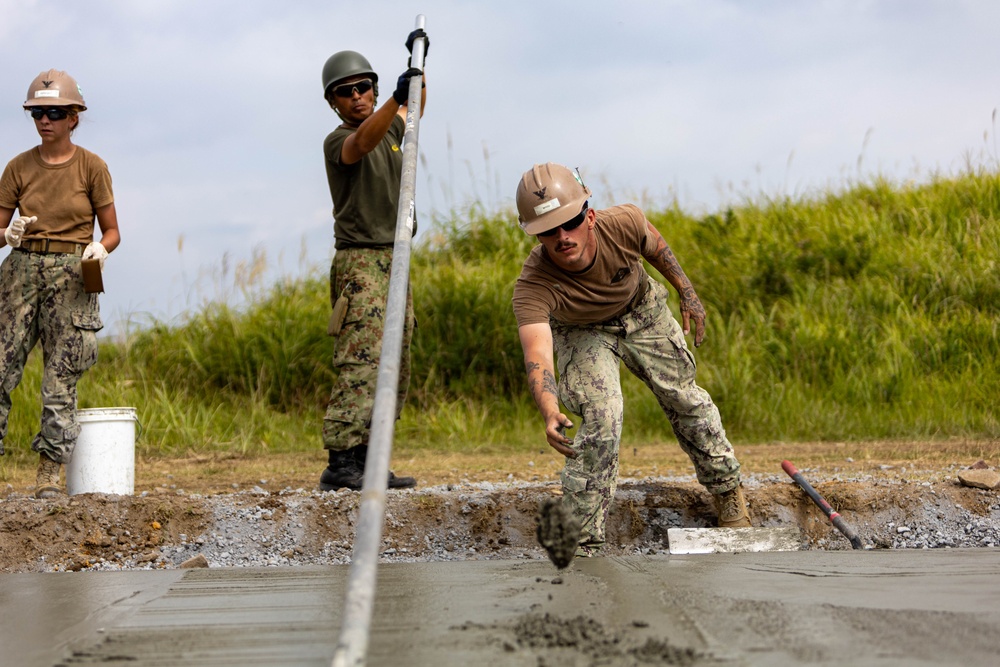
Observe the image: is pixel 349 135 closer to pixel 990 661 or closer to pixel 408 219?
pixel 408 219

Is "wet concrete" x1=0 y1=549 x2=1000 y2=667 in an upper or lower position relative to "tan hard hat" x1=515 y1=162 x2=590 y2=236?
lower

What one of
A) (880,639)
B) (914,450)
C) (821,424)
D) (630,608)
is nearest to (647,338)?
(630,608)

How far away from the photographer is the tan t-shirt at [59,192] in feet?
16.9

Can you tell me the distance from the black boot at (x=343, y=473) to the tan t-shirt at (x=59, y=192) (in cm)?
162

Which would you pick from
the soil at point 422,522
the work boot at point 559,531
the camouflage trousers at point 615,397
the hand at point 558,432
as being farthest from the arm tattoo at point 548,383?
the soil at point 422,522

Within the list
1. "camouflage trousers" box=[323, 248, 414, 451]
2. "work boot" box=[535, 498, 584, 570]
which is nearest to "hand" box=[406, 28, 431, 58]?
"camouflage trousers" box=[323, 248, 414, 451]

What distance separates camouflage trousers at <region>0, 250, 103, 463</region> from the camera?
5094 millimetres

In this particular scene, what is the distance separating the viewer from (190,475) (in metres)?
6.73

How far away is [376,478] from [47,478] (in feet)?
10.6

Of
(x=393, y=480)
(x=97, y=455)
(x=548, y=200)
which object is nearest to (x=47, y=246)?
(x=97, y=455)

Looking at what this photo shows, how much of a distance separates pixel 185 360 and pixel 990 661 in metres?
8.12

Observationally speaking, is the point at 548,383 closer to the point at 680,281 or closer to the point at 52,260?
the point at 680,281

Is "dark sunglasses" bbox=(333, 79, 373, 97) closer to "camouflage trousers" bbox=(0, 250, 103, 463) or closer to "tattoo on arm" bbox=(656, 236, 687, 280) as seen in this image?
"camouflage trousers" bbox=(0, 250, 103, 463)

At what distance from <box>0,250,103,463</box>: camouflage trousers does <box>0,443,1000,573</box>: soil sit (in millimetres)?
351
